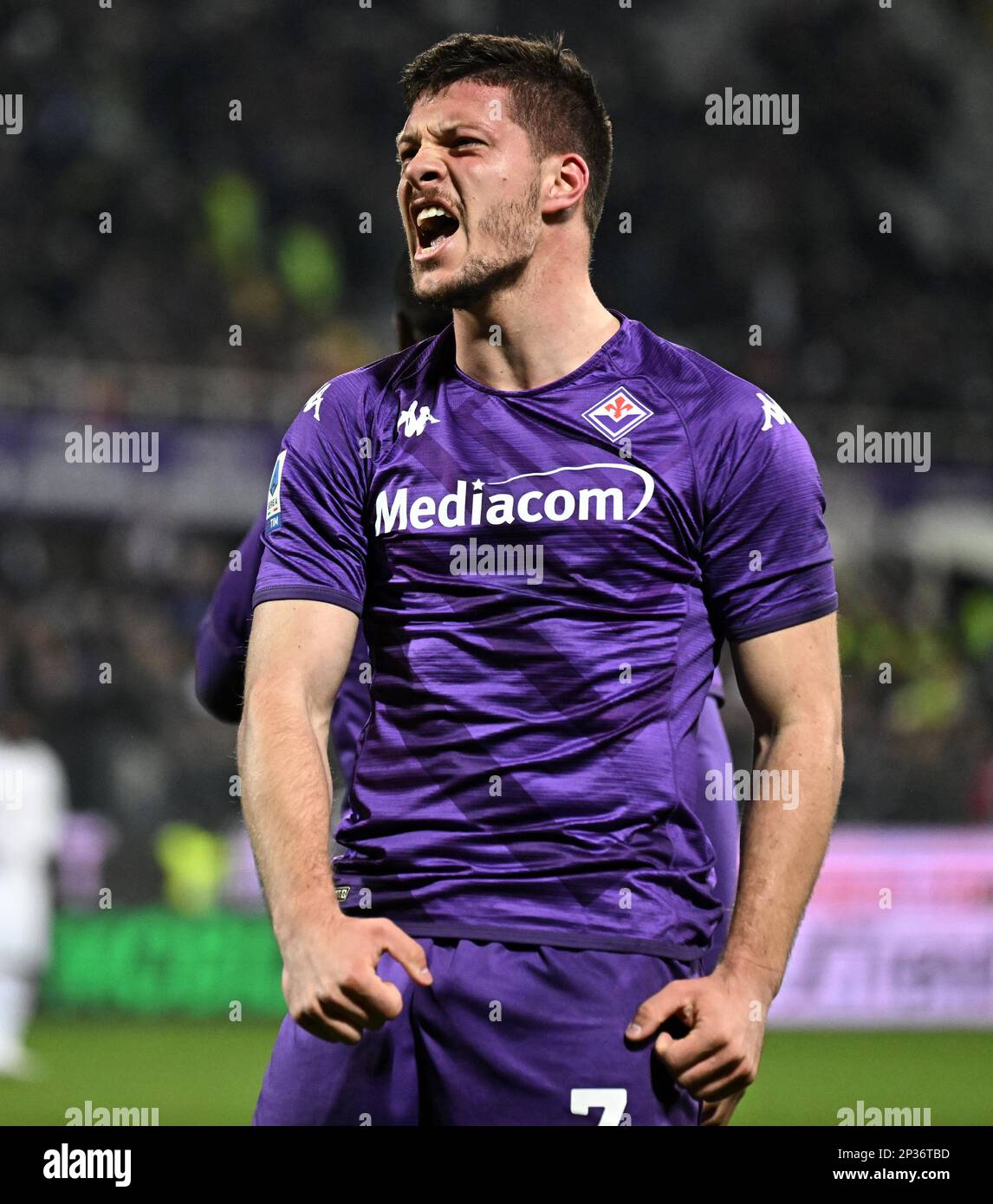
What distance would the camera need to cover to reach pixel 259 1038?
31.0 ft

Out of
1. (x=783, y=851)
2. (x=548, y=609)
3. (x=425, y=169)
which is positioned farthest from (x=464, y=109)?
(x=783, y=851)

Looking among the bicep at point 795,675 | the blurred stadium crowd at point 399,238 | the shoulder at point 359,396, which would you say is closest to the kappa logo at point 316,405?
the shoulder at point 359,396

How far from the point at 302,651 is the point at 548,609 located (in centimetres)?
36

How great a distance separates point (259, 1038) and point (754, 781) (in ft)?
24.1

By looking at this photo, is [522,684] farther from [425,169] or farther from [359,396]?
[425,169]

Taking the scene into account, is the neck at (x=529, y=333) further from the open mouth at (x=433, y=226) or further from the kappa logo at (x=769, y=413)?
the kappa logo at (x=769, y=413)

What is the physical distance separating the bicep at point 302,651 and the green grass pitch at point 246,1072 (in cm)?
492

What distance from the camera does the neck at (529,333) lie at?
2.73 meters

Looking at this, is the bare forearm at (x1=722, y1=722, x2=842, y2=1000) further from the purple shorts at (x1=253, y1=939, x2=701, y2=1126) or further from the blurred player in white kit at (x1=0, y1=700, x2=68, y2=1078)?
the blurred player in white kit at (x1=0, y1=700, x2=68, y2=1078)

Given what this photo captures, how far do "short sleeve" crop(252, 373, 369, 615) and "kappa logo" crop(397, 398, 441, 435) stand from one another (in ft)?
0.21

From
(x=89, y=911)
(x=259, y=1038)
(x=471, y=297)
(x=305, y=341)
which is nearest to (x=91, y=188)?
(x=305, y=341)

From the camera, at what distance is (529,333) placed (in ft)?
8.97

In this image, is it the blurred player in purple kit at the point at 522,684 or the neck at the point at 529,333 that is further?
the neck at the point at 529,333
